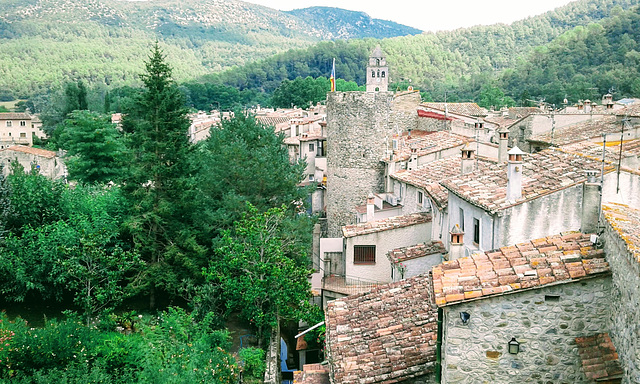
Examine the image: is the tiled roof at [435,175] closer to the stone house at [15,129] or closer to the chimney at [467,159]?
the chimney at [467,159]

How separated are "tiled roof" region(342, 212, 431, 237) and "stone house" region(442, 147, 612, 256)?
6804 mm

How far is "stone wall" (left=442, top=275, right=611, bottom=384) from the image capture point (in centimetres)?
862

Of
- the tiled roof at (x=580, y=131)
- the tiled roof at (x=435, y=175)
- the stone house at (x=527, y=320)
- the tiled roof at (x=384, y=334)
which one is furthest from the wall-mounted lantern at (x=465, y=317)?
the tiled roof at (x=580, y=131)

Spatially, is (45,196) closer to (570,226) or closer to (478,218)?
(478,218)

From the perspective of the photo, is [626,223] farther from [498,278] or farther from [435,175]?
[435,175]

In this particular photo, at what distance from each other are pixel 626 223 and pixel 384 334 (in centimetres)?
540

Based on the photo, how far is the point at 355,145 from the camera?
101ft

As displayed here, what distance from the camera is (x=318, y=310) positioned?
22.3m

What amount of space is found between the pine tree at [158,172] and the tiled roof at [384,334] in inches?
565

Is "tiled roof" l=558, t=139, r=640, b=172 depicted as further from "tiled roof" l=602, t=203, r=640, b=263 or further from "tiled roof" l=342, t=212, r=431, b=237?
"tiled roof" l=342, t=212, r=431, b=237

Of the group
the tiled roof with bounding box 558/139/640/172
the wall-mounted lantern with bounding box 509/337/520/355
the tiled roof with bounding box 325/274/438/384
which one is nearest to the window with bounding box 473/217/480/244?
the tiled roof with bounding box 325/274/438/384

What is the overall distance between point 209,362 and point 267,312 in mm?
4259

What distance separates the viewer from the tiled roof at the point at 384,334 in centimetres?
1094

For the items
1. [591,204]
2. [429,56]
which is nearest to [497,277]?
[591,204]
